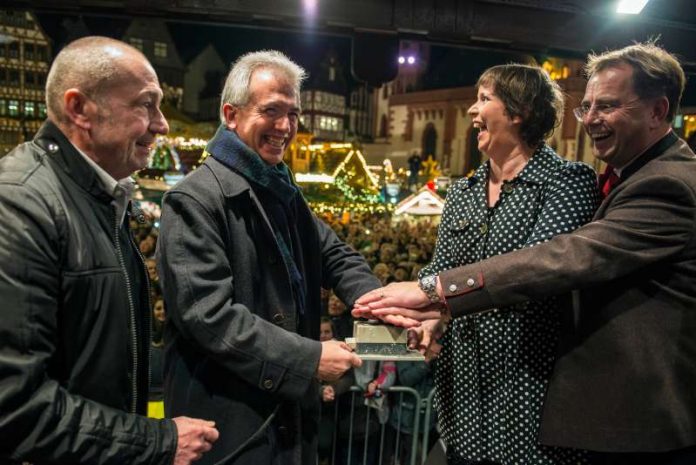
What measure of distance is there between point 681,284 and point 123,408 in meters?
1.62

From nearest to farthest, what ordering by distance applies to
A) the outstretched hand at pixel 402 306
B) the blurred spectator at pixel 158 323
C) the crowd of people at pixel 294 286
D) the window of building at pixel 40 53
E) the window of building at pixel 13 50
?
1. the crowd of people at pixel 294 286
2. the outstretched hand at pixel 402 306
3. the blurred spectator at pixel 158 323
4. the window of building at pixel 40 53
5. the window of building at pixel 13 50

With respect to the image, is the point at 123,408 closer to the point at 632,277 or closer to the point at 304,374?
the point at 304,374

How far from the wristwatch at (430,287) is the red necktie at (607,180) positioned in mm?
667

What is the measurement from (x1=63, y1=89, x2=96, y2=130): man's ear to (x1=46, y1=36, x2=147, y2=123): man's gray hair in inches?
0.5

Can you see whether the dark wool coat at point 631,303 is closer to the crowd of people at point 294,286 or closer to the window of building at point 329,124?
the crowd of people at point 294,286

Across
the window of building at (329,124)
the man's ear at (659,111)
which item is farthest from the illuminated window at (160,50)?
the man's ear at (659,111)

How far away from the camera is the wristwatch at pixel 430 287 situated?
1835mm

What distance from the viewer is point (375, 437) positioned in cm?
383

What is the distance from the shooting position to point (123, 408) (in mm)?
1454

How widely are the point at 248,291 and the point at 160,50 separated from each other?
11.5 m

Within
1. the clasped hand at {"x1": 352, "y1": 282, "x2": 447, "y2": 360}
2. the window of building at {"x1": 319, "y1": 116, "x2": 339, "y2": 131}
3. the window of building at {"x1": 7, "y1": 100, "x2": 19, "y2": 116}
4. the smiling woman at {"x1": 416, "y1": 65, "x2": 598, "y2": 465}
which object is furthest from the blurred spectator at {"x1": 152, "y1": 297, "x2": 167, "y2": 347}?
the window of building at {"x1": 319, "y1": 116, "x2": 339, "y2": 131}

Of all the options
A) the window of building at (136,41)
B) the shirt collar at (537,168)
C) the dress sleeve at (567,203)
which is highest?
the window of building at (136,41)

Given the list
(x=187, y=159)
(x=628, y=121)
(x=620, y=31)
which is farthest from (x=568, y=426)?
(x=187, y=159)

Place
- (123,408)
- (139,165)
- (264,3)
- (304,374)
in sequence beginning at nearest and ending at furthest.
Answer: (123,408)
(139,165)
(304,374)
(264,3)
